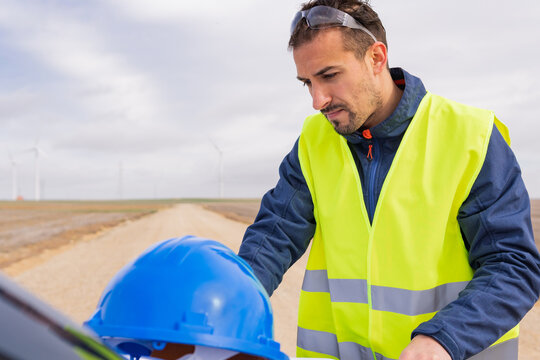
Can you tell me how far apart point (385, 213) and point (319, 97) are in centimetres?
49

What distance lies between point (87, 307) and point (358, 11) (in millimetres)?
6193

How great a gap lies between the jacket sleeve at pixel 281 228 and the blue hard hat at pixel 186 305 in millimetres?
576

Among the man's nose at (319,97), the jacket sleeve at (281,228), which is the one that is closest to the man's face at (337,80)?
the man's nose at (319,97)

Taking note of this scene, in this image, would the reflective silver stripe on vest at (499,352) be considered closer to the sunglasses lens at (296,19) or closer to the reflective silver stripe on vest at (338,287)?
the reflective silver stripe on vest at (338,287)

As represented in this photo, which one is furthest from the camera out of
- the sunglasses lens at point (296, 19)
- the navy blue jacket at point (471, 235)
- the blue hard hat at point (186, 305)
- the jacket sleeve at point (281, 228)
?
the sunglasses lens at point (296, 19)

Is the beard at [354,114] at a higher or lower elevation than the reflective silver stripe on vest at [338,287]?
higher

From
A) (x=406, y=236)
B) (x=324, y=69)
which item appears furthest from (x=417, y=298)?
(x=324, y=69)

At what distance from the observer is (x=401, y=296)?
1823 millimetres

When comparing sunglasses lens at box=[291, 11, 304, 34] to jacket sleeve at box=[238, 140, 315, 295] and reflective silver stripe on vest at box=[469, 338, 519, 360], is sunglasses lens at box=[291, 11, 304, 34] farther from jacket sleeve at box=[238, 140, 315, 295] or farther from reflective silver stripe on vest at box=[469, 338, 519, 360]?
reflective silver stripe on vest at box=[469, 338, 519, 360]

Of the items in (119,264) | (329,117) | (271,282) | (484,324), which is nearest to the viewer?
(484,324)

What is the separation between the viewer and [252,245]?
6.32ft

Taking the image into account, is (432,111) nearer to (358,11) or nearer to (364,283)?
(358,11)

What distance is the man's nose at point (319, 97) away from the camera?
1.94 meters

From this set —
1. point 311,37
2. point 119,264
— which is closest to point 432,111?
point 311,37
